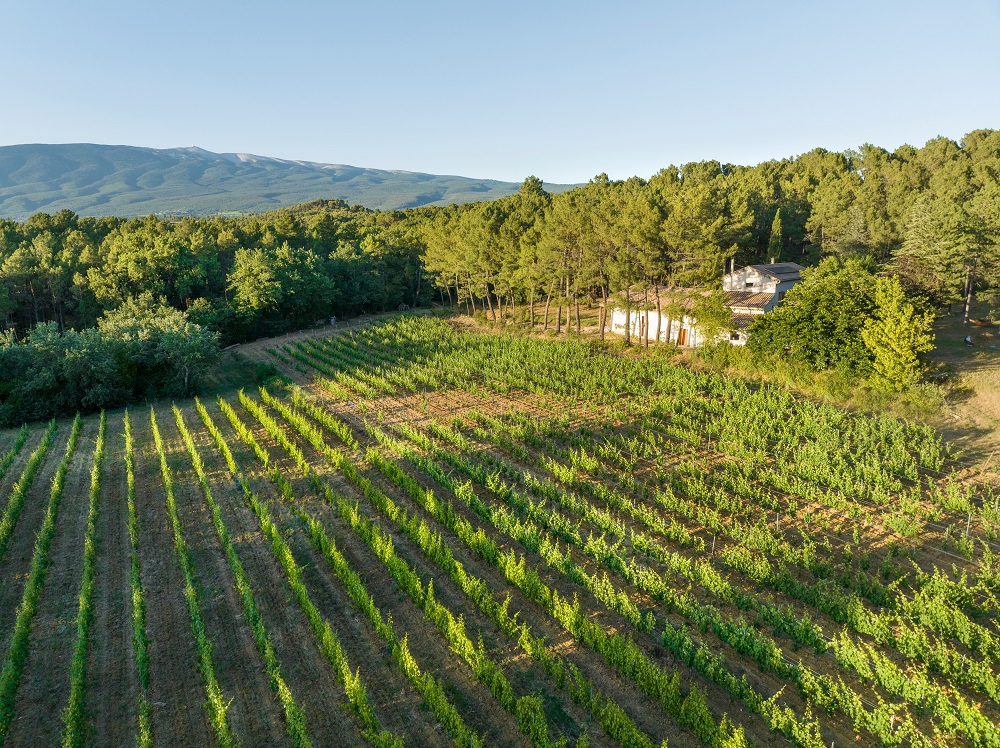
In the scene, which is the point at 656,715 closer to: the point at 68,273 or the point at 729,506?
the point at 729,506

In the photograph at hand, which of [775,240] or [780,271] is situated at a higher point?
[775,240]

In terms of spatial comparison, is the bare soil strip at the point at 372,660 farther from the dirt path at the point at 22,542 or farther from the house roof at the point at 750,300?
the house roof at the point at 750,300

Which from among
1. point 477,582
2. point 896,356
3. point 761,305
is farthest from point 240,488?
point 761,305

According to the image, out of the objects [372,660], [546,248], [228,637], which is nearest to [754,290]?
[546,248]

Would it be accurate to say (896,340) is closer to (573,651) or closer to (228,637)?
(573,651)

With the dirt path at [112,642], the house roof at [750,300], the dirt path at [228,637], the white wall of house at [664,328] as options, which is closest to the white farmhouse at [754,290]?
the house roof at [750,300]

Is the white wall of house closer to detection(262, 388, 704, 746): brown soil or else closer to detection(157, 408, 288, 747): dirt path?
detection(262, 388, 704, 746): brown soil
